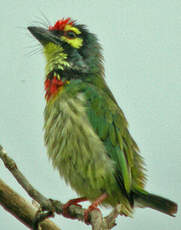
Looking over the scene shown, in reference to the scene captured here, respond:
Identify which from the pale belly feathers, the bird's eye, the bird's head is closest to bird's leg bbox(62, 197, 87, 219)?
the pale belly feathers

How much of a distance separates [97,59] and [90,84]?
61 cm

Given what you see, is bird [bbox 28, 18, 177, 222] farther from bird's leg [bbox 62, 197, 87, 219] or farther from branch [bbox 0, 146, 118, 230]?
branch [bbox 0, 146, 118, 230]

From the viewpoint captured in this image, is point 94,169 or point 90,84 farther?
point 90,84

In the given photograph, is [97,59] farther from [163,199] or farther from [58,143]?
[163,199]

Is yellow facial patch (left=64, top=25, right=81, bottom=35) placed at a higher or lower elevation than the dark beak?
lower

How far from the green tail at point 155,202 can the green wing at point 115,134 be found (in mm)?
168

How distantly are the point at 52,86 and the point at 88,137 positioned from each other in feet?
2.64

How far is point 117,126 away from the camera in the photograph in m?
4.27

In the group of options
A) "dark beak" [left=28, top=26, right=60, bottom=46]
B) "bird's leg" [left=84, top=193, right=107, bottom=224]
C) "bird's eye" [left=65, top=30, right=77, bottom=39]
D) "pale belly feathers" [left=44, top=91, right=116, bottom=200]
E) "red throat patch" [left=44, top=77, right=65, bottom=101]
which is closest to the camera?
"bird's leg" [left=84, top=193, right=107, bottom=224]

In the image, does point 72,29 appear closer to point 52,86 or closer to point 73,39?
point 73,39

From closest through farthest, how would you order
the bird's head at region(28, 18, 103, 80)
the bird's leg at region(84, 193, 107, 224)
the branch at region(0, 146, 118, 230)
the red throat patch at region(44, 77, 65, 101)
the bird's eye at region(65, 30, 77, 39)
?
the branch at region(0, 146, 118, 230), the bird's leg at region(84, 193, 107, 224), the red throat patch at region(44, 77, 65, 101), the bird's head at region(28, 18, 103, 80), the bird's eye at region(65, 30, 77, 39)

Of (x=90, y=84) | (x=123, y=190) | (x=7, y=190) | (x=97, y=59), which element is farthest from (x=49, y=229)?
(x=97, y=59)

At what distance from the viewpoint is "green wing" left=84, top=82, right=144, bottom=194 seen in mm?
4008

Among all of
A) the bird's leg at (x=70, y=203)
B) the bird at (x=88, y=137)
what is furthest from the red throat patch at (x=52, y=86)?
the bird's leg at (x=70, y=203)
